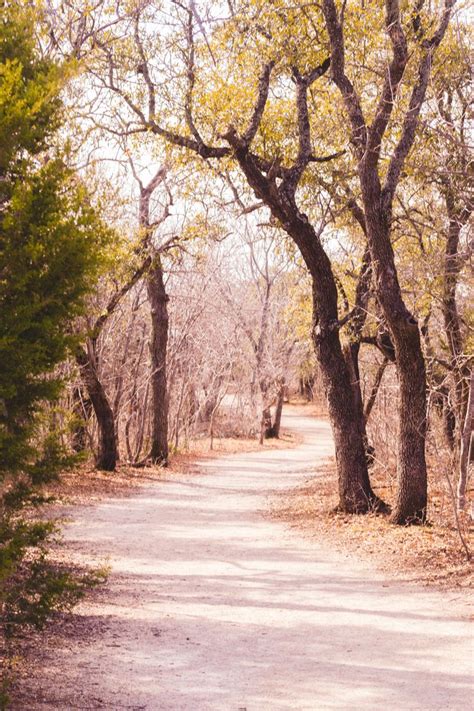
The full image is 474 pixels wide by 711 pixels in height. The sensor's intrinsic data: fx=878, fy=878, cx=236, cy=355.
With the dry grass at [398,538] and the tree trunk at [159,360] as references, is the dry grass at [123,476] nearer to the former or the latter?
the tree trunk at [159,360]

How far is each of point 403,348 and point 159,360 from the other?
34.0ft

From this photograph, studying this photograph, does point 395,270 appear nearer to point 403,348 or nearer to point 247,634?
point 403,348

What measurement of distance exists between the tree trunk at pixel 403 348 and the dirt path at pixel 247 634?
1.76 metres

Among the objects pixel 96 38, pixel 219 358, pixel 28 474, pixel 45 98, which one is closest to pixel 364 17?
pixel 96 38

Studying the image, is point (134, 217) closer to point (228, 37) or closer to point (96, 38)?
point (96, 38)

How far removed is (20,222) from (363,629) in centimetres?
490

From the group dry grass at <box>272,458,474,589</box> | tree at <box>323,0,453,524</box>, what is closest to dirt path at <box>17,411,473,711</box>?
dry grass at <box>272,458,474,589</box>

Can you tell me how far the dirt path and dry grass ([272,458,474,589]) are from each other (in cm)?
42

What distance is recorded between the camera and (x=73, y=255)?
18.0 feet

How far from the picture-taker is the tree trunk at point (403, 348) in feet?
40.8

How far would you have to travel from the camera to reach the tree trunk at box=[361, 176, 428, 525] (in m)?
12.4

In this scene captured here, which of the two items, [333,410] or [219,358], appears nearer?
[333,410]

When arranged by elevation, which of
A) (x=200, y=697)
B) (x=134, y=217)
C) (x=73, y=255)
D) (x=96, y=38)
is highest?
(x=96, y=38)

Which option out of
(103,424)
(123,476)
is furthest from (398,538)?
(103,424)
